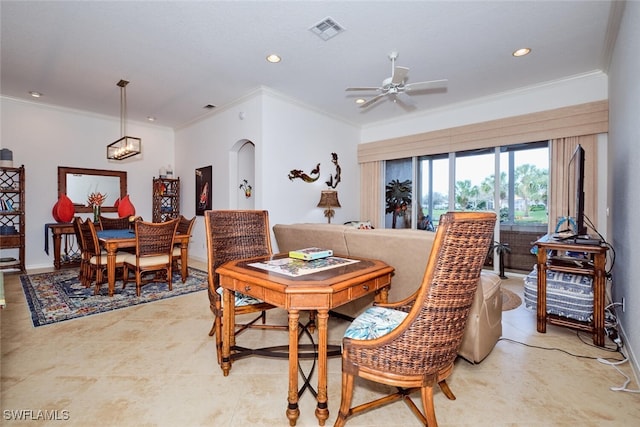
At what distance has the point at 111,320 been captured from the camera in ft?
8.93

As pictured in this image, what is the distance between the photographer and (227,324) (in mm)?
1765

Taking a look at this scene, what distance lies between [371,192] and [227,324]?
471cm

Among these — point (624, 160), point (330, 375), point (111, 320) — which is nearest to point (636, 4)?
point (624, 160)

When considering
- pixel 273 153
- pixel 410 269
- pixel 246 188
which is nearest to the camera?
pixel 410 269

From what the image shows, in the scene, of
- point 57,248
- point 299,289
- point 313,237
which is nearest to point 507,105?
point 313,237

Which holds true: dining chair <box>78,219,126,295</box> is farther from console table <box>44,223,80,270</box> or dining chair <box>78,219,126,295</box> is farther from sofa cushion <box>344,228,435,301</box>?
sofa cushion <box>344,228,435,301</box>

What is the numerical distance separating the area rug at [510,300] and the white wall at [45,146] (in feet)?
22.2

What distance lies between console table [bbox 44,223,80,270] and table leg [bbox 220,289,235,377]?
4428mm

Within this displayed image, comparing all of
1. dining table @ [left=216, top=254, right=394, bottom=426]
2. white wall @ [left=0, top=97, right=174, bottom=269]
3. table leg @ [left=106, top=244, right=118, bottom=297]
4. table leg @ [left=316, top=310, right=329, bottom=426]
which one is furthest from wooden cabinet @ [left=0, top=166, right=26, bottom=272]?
table leg @ [left=316, top=310, right=329, bottom=426]

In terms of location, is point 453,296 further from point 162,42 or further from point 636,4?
point 162,42

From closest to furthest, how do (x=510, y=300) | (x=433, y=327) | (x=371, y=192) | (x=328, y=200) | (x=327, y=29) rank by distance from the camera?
(x=433, y=327), (x=327, y=29), (x=510, y=300), (x=328, y=200), (x=371, y=192)

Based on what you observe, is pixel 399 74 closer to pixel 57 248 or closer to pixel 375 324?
pixel 375 324

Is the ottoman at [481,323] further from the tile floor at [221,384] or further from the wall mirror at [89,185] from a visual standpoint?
the wall mirror at [89,185]

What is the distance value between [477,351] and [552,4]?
9.67 ft
